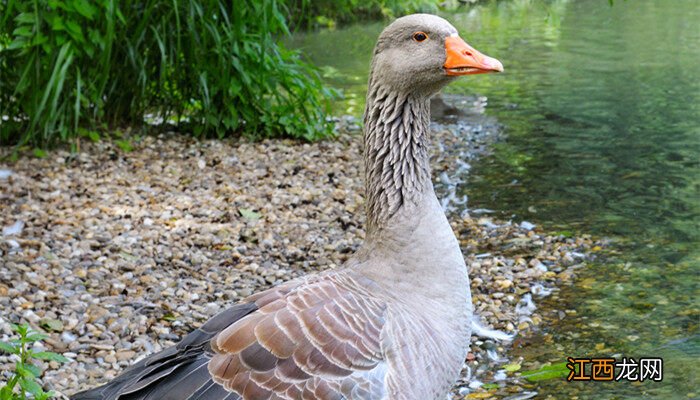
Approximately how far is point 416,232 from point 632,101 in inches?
386

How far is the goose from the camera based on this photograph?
3.24 m

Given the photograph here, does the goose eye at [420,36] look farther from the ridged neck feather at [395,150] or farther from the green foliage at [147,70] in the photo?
the green foliage at [147,70]

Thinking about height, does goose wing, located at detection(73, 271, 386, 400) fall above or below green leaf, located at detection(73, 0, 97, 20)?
below

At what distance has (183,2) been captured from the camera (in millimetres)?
8656

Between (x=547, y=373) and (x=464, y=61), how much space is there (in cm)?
221

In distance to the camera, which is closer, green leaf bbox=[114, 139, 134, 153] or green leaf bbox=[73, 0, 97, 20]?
green leaf bbox=[73, 0, 97, 20]

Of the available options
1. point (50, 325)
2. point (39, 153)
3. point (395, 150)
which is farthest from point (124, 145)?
point (395, 150)

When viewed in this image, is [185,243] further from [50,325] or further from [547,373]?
[547,373]

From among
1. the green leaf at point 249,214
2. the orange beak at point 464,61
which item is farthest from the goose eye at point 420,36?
the green leaf at point 249,214

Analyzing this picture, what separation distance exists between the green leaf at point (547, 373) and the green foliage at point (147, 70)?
15.2 ft

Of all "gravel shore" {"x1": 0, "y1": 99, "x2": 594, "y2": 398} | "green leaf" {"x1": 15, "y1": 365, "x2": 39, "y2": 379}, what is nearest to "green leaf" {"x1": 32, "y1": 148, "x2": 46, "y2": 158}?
"gravel shore" {"x1": 0, "y1": 99, "x2": 594, "y2": 398}

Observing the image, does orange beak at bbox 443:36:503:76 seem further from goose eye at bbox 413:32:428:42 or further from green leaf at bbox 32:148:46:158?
green leaf at bbox 32:148:46:158

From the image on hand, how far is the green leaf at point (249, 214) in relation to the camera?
7174 mm

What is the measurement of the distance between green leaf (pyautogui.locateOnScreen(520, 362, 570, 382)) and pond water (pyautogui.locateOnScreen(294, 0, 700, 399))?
0.07 meters
